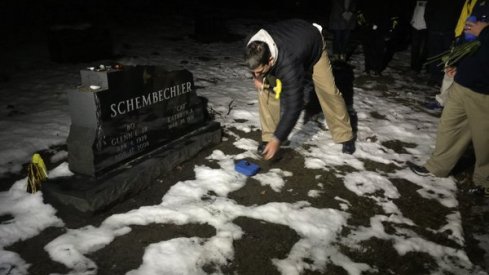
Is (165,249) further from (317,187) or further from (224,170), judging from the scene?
(317,187)

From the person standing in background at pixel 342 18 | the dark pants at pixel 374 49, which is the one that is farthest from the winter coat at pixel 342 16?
the dark pants at pixel 374 49

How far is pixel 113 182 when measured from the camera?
3.32 meters

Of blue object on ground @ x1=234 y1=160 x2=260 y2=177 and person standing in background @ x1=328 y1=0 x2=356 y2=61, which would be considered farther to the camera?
person standing in background @ x1=328 y1=0 x2=356 y2=61

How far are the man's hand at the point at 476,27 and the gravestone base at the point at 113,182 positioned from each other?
10.3 feet

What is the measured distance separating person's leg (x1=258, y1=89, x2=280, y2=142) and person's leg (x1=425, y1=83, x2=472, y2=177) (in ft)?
5.86

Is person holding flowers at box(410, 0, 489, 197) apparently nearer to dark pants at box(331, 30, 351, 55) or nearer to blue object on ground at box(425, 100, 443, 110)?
blue object on ground at box(425, 100, 443, 110)

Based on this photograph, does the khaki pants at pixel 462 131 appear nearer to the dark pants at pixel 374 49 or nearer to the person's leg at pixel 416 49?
the dark pants at pixel 374 49

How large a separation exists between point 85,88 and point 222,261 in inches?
76.4

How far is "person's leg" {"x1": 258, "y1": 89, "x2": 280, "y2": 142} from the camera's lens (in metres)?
4.28

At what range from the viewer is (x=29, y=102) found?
226 inches

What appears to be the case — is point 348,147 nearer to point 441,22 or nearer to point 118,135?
point 118,135

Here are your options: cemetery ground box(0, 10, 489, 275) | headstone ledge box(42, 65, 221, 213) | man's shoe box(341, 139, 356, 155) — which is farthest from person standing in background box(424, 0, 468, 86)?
headstone ledge box(42, 65, 221, 213)

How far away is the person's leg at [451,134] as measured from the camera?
3.68m

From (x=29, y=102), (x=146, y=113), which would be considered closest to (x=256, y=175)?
(x=146, y=113)
